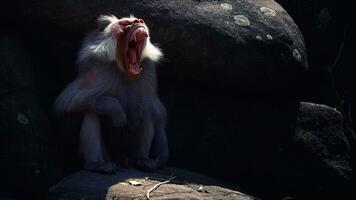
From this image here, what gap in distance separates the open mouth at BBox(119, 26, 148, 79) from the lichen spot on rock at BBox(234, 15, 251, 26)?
4.56 feet

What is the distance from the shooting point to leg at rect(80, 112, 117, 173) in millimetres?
7566

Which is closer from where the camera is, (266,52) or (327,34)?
(266,52)

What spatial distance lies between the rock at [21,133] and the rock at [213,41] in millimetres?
573

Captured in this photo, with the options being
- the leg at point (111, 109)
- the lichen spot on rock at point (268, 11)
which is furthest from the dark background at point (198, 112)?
the lichen spot on rock at point (268, 11)

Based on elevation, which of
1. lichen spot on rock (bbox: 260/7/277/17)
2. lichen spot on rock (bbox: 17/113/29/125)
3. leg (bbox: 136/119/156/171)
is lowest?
leg (bbox: 136/119/156/171)

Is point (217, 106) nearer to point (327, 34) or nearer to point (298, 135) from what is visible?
point (298, 135)

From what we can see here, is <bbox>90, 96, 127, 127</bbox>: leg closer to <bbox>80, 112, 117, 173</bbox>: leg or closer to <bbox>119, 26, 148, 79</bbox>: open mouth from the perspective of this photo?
<bbox>80, 112, 117, 173</bbox>: leg

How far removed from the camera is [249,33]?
8.65 m

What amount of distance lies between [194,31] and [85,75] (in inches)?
55.5

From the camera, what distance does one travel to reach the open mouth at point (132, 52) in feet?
25.6

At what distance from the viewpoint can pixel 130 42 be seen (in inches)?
311

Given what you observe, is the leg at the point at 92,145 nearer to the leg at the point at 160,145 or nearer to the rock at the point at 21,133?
the rock at the point at 21,133

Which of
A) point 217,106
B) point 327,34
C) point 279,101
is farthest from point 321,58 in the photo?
point 217,106

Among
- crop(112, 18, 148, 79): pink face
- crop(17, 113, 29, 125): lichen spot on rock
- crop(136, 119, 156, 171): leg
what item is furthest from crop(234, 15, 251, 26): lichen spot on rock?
crop(17, 113, 29, 125): lichen spot on rock
